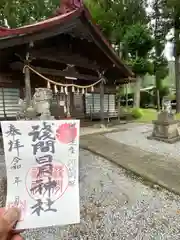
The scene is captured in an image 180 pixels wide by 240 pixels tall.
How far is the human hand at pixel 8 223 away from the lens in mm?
1015

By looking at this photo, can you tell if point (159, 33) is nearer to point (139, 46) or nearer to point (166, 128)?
point (139, 46)

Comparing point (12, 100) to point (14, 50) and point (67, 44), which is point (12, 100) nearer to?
point (14, 50)

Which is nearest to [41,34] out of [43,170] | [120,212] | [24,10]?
[120,212]

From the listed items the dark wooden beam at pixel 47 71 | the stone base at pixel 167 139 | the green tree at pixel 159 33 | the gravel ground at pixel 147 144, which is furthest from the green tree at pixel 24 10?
the stone base at pixel 167 139

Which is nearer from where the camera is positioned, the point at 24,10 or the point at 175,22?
the point at 175,22

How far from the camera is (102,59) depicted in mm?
8570

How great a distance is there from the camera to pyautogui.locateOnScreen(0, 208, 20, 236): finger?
102 cm

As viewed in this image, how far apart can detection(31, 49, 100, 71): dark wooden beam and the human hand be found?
6.04m

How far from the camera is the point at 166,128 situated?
6.63 meters

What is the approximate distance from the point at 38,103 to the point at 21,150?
7.87 feet

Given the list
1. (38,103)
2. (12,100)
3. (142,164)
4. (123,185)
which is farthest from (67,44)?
(123,185)

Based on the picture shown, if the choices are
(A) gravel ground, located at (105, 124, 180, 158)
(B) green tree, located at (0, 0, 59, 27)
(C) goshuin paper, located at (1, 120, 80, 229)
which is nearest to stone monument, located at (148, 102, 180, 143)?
(A) gravel ground, located at (105, 124, 180, 158)

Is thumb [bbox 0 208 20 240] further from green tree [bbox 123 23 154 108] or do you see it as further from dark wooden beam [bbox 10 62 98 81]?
green tree [bbox 123 23 154 108]

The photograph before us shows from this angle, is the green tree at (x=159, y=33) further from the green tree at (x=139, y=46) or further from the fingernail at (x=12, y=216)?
the fingernail at (x=12, y=216)
